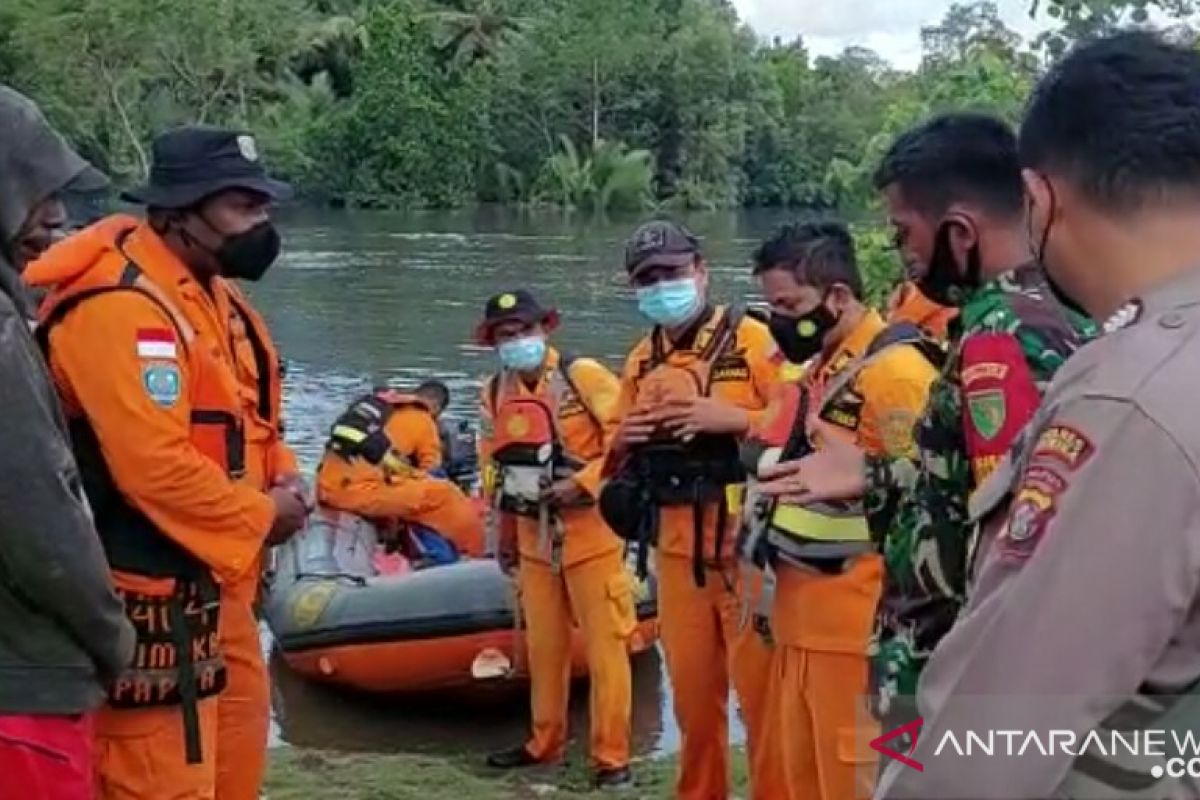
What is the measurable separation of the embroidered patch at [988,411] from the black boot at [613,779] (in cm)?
354

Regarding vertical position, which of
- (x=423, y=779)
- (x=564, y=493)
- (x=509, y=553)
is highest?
(x=564, y=493)

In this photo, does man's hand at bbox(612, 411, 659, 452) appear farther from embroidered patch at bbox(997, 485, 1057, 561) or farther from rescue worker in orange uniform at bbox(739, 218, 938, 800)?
embroidered patch at bbox(997, 485, 1057, 561)

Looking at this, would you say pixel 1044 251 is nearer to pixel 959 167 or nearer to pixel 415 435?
pixel 959 167

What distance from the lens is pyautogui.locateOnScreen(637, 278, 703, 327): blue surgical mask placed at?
202 inches

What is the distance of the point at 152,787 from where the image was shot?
3.35m

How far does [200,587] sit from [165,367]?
45 centimetres

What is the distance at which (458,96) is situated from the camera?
49.7 m

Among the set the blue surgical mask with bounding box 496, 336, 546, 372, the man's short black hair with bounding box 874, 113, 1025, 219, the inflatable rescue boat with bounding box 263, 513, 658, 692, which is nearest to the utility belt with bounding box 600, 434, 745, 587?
the blue surgical mask with bounding box 496, 336, 546, 372

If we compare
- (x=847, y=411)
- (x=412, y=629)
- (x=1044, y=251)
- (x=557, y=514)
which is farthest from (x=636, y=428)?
(x=1044, y=251)

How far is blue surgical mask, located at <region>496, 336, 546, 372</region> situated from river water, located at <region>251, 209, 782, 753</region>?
169 cm

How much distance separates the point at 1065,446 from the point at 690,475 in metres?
3.61

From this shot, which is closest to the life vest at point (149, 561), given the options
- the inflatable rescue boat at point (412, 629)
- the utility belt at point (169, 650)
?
the utility belt at point (169, 650)

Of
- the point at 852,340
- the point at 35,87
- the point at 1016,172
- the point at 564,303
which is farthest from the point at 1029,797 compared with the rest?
the point at 35,87

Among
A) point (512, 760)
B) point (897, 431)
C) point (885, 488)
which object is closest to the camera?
point (885, 488)
